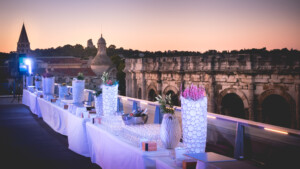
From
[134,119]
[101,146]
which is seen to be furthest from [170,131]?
[101,146]

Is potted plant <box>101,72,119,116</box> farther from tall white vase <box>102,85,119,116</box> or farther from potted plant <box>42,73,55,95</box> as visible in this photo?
potted plant <box>42,73,55,95</box>

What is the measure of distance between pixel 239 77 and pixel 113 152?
58.6ft

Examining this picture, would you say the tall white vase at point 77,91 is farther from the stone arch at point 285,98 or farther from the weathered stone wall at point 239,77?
the stone arch at point 285,98

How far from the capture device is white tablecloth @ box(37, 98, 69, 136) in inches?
324

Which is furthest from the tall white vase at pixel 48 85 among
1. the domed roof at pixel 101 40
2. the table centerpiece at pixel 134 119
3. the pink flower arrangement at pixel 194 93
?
the domed roof at pixel 101 40

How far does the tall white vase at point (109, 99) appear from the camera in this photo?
20.2ft

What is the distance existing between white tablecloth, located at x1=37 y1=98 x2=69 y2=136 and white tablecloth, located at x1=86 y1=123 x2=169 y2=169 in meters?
2.35

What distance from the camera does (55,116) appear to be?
9.05 meters

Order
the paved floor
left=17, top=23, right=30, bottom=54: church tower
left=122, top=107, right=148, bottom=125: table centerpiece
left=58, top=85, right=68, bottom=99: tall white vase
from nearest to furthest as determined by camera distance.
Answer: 1. left=122, top=107, right=148, bottom=125: table centerpiece
2. the paved floor
3. left=58, top=85, right=68, bottom=99: tall white vase
4. left=17, top=23, right=30, bottom=54: church tower

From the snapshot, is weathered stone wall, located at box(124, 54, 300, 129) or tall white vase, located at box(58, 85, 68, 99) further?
weathered stone wall, located at box(124, 54, 300, 129)

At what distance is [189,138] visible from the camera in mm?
3566

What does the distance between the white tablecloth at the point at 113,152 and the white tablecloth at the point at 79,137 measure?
251 mm

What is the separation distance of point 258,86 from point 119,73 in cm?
5597

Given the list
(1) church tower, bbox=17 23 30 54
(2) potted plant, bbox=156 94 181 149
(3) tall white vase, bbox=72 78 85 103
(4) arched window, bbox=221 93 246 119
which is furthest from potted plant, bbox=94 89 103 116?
(1) church tower, bbox=17 23 30 54
